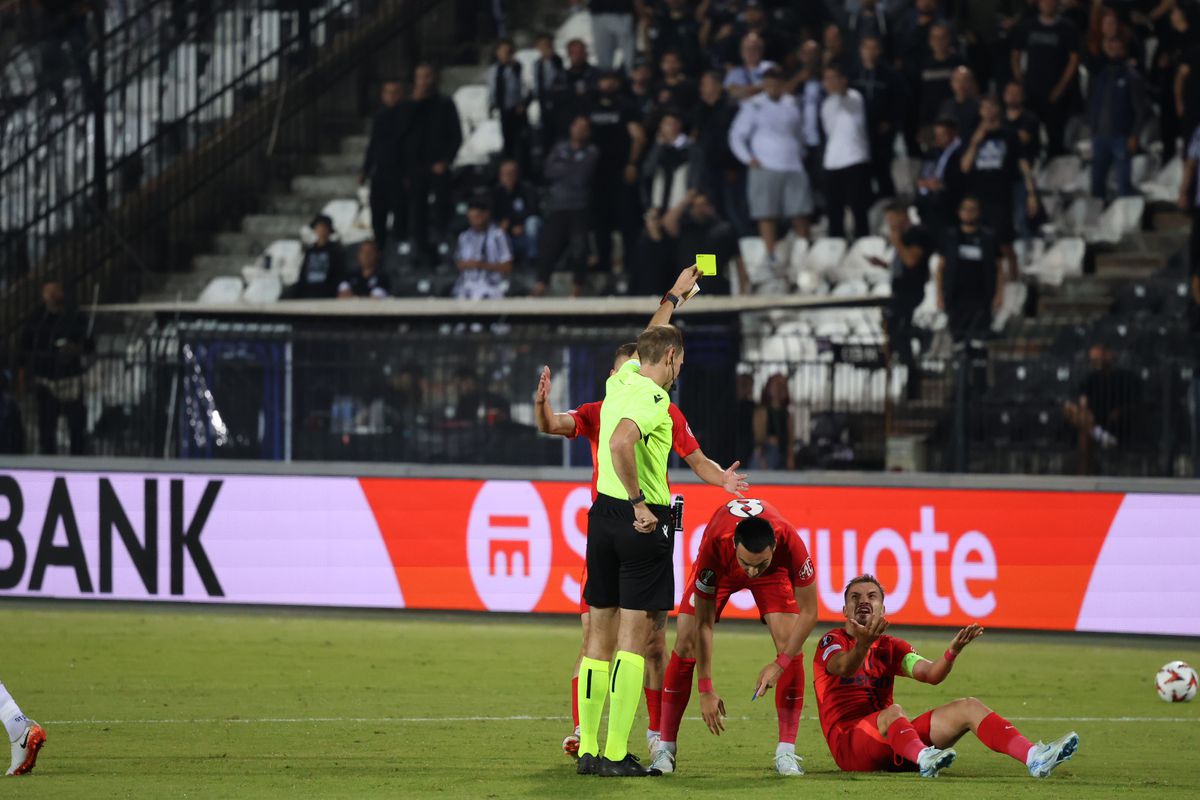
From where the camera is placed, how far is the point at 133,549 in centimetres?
1653

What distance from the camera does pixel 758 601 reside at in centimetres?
980

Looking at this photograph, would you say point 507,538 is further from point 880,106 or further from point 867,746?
point 880,106

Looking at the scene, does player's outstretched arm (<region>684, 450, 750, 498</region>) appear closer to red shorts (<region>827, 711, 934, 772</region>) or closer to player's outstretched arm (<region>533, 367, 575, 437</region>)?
player's outstretched arm (<region>533, 367, 575, 437</region>)

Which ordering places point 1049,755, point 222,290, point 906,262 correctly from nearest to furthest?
1. point 1049,755
2. point 906,262
3. point 222,290

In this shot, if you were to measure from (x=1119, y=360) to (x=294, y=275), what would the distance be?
37.1 ft

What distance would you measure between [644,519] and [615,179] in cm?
1406

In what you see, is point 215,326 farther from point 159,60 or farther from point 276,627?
point 159,60

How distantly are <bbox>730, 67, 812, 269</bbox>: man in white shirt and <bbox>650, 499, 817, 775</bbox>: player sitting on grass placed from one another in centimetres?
1240

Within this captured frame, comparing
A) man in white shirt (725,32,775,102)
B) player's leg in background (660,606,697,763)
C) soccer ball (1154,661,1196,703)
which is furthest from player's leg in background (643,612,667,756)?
man in white shirt (725,32,775,102)

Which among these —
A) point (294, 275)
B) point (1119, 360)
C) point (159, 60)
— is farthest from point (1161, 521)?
point (159, 60)

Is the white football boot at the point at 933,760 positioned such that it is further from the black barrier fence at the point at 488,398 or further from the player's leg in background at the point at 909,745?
the black barrier fence at the point at 488,398

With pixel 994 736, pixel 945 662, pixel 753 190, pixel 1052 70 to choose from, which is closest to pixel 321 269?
pixel 753 190

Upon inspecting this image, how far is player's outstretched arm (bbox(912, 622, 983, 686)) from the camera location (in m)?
8.59

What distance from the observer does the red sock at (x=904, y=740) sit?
9.00m
